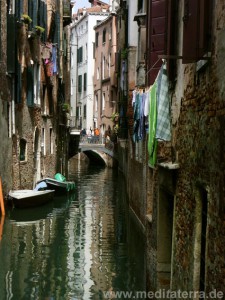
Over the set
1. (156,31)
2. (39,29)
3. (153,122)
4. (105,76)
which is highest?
(39,29)

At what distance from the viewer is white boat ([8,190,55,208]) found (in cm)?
1931

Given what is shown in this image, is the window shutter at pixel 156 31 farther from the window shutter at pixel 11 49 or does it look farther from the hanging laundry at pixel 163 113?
the window shutter at pixel 11 49

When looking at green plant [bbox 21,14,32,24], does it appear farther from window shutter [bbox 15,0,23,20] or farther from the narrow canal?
the narrow canal

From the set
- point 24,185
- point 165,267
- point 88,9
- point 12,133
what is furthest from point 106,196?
point 88,9

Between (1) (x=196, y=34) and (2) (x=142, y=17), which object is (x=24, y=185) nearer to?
(2) (x=142, y=17)

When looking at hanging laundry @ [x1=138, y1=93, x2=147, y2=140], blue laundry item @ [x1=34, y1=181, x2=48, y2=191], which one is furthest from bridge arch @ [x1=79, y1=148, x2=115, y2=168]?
hanging laundry @ [x1=138, y1=93, x2=147, y2=140]

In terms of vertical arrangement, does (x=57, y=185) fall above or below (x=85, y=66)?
below

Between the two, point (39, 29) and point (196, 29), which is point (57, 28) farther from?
point (196, 29)

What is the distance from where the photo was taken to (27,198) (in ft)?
64.1

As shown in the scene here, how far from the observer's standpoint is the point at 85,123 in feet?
194

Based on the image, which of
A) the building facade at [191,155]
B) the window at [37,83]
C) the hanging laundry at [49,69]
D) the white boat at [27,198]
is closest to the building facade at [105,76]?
the hanging laundry at [49,69]

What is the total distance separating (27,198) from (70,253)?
272 inches

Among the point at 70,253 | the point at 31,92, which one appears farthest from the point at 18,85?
the point at 70,253

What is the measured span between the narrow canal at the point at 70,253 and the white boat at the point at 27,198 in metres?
0.26
